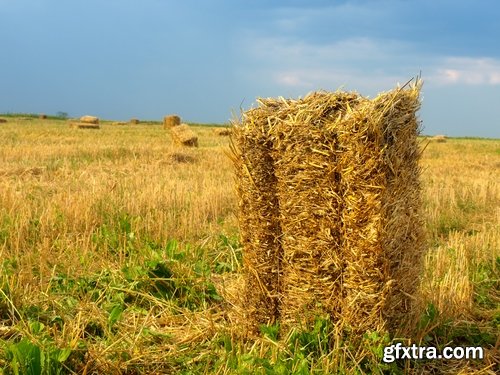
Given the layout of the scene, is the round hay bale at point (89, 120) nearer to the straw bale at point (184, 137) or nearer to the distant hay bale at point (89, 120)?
the distant hay bale at point (89, 120)

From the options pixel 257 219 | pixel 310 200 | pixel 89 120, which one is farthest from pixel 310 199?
pixel 89 120

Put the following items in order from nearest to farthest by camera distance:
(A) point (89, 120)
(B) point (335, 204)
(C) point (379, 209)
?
(C) point (379, 209)
(B) point (335, 204)
(A) point (89, 120)

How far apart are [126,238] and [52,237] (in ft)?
2.84

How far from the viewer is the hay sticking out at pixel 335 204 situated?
353cm

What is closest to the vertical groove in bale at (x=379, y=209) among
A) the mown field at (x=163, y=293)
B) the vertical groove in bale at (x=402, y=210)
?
the vertical groove in bale at (x=402, y=210)

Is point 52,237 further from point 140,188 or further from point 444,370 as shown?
point 444,370

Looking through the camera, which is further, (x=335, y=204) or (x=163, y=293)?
(x=163, y=293)

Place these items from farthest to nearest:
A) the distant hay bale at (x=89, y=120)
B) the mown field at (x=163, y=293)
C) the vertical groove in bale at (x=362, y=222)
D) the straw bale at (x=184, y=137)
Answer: the distant hay bale at (x=89, y=120)
the straw bale at (x=184, y=137)
the mown field at (x=163, y=293)
the vertical groove in bale at (x=362, y=222)

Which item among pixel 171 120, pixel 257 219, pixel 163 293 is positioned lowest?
pixel 163 293

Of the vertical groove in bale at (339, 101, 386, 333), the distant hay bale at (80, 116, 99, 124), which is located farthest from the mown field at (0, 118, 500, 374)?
the distant hay bale at (80, 116, 99, 124)

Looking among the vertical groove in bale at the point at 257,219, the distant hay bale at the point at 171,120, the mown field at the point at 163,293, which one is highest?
the distant hay bale at the point at 171,120

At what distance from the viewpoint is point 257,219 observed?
4.00 metres

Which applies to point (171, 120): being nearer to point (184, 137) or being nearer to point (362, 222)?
point (184, 137)

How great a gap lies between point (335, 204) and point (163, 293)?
6.20 feet
